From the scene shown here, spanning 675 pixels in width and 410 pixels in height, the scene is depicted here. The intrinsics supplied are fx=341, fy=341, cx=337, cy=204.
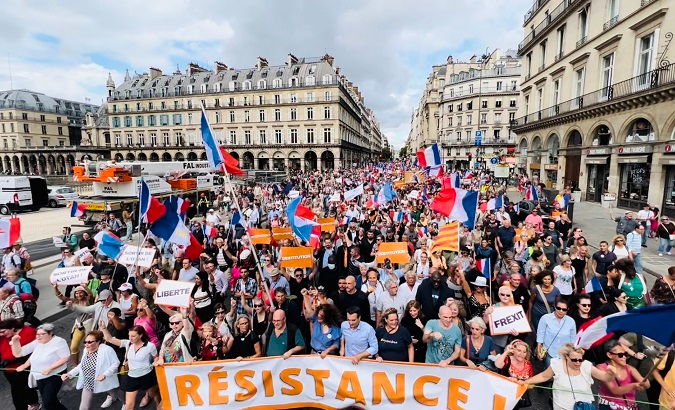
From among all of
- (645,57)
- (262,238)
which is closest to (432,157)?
(262,238)

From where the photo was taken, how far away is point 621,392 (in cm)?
350

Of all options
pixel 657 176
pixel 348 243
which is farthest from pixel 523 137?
pixel 348 243

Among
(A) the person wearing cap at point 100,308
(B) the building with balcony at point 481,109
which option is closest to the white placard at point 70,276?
(A) the person wearing cap at point 100,308

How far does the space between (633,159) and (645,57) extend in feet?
17.9

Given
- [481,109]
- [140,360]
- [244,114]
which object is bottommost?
[140,360]

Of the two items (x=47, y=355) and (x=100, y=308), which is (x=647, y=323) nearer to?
(x=47, y=355)

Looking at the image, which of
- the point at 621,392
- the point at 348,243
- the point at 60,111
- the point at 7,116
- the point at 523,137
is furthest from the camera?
the point at 60,111

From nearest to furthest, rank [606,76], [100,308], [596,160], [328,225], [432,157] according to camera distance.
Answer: [100,308] < [328,225] < [432,157] < [606,76] < [596,160]

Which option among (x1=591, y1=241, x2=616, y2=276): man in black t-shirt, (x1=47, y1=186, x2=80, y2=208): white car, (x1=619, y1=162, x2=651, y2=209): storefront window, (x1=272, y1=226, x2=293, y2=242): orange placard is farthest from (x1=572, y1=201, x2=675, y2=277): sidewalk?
(x1=47, y1=186, x2=80, y2=208): white car

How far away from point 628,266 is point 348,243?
5684 millimetres

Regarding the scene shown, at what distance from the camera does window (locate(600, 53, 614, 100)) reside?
2081 cm

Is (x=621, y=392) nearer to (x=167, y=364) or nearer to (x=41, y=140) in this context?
(x=167, y=364)

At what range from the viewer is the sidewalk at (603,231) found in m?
10.5

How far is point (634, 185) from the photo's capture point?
1944cm
